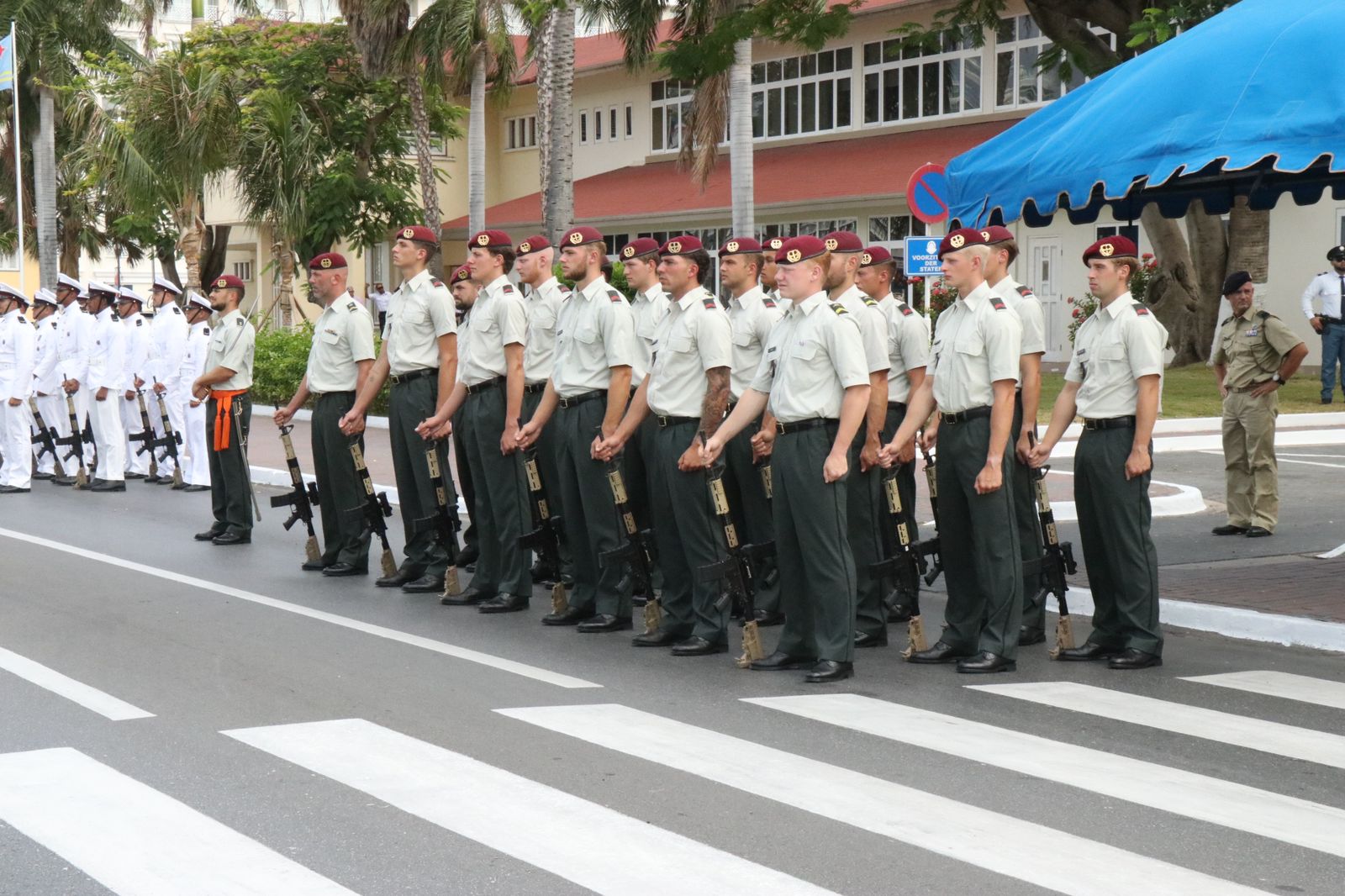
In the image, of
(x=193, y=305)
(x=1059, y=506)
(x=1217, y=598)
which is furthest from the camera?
(x=193, y=305)

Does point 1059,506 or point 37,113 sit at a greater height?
point 37,113

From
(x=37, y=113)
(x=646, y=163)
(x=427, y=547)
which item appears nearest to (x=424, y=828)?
(x=427, y=547)

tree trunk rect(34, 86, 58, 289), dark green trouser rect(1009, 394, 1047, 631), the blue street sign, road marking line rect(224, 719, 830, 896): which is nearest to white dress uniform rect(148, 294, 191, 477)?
the blue street sign

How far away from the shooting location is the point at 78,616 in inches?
374

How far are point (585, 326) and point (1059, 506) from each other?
5.97 m

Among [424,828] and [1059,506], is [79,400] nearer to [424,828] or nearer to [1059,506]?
[1059,506]

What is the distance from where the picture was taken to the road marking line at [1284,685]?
7.59 metres

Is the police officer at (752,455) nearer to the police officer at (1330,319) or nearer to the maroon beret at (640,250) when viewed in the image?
the maroon beret at (640,250)

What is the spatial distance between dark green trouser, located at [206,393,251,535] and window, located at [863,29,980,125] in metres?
24.2

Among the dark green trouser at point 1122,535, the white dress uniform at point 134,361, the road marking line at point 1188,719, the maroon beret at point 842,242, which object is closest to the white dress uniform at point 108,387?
the white dress uniform at point 134,361

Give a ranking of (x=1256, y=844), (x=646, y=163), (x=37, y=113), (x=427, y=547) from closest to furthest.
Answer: (x=1256, y=844), (x=427, y=547), (x=646, y=163), (x=37, y=113)

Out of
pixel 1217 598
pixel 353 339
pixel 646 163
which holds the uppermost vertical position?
pixel 646 163

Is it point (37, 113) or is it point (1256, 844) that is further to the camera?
point (37, 113)

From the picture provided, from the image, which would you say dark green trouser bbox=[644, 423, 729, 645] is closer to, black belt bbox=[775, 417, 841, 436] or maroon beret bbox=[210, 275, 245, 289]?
black belt bbox=[775, 417, 841, 436]
